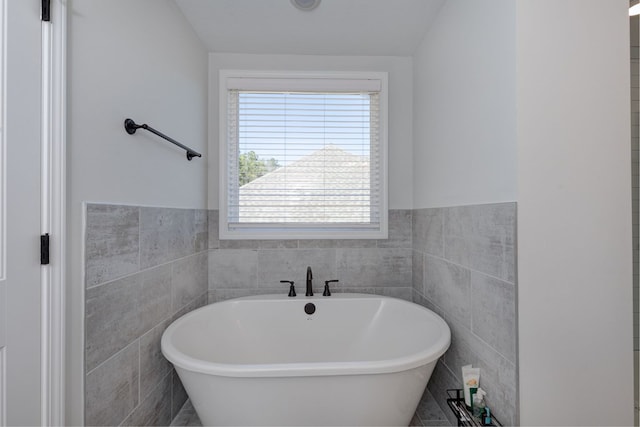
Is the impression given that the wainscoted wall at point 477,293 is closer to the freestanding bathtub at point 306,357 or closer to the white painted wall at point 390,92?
the freestanding bathtub at point 306,357

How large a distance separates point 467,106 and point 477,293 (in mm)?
871

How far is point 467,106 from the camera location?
1.41m

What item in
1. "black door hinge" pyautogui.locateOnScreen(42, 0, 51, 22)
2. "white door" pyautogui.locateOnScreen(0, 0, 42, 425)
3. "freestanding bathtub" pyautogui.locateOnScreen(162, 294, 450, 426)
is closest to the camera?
"white door" pyautogui.locateOnScreen(0, 0, 42, 425)

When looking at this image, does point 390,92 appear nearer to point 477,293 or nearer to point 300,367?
point 477,293

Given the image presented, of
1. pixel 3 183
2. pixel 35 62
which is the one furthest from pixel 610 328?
pixel 35 62

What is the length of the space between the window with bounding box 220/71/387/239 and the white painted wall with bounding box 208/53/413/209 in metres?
0.07

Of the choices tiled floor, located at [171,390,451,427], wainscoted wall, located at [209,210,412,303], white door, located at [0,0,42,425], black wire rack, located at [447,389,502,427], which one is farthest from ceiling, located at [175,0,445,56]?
tiled floor, located at [171,390,451,427]

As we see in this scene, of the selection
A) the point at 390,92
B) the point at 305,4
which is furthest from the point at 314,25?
the point at 390,92

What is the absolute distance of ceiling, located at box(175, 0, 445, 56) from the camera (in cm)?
167

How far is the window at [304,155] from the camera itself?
86.0 inches

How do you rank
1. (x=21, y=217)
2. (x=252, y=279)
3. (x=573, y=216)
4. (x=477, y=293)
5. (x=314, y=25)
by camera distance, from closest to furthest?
1. (x=21, y=217)
2. (x=573, y=216)
3. (x=477, y=293)
4. (x=314, y=25)
5. (x=252, y=279)

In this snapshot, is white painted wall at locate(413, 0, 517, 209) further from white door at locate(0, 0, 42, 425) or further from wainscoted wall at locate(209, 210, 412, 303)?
white door at locate(0, 0, 42, 425)

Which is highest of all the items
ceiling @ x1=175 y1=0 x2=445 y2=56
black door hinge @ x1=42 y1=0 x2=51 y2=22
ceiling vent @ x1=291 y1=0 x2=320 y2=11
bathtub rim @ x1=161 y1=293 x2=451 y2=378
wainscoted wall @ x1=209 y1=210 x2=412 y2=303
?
ceiling @ x1=175 y1=0 x2=445 y2=56

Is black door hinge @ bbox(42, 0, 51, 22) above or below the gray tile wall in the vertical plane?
above
